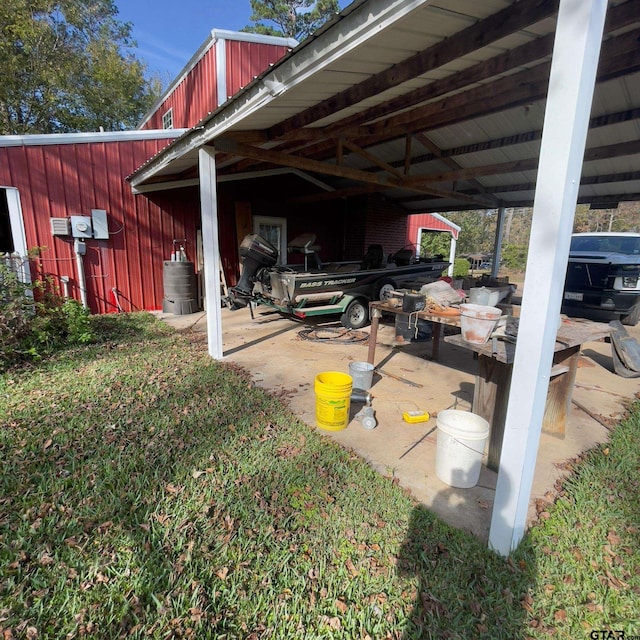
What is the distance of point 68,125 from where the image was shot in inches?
653

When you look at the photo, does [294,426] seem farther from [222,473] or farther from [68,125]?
[68,125]

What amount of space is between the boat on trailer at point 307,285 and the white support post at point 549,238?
A: 3.82m

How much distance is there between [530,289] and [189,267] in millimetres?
6747

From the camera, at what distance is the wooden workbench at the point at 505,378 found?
2350 millimetres

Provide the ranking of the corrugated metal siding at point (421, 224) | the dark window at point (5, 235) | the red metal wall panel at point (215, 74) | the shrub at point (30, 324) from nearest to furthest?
1. the shrub at point (30, 324)
2. the red metal wall panel at point (215, 74)
3. the dark window at point (5, 235)
4. the corrugated metal siding at point (421, 224)

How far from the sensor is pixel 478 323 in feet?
7.89

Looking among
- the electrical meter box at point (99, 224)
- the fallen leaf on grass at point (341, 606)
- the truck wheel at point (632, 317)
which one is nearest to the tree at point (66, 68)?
the electrical meter box at point (99, 224)

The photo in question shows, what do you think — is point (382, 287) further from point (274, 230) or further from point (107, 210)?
point (107, 210)

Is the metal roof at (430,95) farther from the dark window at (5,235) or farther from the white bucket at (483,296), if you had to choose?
the dark window at (5,235)

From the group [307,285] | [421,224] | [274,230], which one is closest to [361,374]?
[307,285]

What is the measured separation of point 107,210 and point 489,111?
6.82 meters

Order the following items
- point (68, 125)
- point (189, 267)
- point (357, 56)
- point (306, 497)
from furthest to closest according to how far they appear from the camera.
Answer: point (68, 125) < point (189, 267) < point (357, 56) < point (306, 497)

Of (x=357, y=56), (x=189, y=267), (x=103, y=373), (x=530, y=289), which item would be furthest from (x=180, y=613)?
(x=189, y=267)

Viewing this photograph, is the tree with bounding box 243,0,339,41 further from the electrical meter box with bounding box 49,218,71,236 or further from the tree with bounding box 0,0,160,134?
the electrical meter box with bounding box 49,218,71,236
